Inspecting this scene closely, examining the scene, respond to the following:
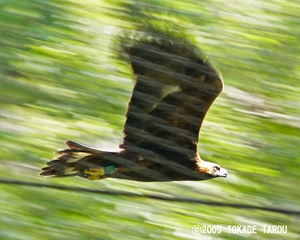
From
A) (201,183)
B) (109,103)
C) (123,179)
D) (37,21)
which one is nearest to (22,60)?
(37,21)

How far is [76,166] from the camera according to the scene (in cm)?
101

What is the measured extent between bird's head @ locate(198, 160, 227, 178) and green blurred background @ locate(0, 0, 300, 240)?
19 millimetres

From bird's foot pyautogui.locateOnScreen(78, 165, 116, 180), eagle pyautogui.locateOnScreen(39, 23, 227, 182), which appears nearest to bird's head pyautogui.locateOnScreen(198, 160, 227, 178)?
eagle pyautogui.locateOnScreen(39, 23, 227, 182)

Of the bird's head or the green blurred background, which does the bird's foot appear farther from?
the bird's head

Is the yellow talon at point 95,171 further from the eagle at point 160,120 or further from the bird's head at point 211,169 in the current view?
the bird's head at point 211,169

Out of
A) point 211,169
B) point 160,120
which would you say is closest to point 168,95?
point 160,120

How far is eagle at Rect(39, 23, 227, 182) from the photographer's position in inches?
37.1

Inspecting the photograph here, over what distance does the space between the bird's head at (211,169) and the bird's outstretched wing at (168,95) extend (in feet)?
0.10

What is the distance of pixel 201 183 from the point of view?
43.0 inches

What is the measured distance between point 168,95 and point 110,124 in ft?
0.44

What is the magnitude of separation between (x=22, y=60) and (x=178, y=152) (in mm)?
368

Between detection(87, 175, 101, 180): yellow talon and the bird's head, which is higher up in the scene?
the bird's head

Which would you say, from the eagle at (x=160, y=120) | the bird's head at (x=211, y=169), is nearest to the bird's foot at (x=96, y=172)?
the eagle at (x=160, y=120)

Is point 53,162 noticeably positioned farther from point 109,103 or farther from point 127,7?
point 127,7
